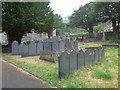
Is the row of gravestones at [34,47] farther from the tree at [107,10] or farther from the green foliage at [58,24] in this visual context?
the green foliage at [58,24]

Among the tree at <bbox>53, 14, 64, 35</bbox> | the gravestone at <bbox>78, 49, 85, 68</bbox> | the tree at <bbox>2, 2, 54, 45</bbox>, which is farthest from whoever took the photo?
the tree at <bbox>53, 14, 64, 35</bbox>

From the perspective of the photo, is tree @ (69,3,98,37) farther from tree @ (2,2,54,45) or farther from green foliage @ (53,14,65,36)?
tree @ (2,2,54,45)

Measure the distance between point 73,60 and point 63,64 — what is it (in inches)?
34.8

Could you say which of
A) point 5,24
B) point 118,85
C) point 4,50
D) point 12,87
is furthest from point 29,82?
point 4,50

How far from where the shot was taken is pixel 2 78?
20.4 feet

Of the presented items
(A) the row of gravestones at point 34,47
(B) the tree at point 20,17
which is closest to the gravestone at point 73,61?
(A) the row of gravestones at point 34,47

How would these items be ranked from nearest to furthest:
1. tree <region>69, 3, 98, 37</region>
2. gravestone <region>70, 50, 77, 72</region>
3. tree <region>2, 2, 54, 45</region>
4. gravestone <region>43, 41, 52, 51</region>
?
gravestone <region>70, 50, 77, 72</region> → gravestone <region>43, 41, 52, 51</region> → tree <region>2, 2, 54, 45</region> → tree <region>69, 3, 98, 37</region>

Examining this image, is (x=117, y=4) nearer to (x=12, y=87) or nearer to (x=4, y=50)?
(x=4, y=50)

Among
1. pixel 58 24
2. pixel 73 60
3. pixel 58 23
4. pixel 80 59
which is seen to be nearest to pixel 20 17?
pixel 80 59

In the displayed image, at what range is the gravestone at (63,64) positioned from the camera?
6.04 m

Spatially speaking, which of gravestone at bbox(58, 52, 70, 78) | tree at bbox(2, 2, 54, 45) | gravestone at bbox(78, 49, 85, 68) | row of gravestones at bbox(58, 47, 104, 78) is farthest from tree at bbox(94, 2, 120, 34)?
gravestone at bbox(58, 52, 70, 78)

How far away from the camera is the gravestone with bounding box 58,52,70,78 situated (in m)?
6.04

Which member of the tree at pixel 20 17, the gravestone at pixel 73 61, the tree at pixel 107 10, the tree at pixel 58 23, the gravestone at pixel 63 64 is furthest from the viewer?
the tree at pixel 58 23

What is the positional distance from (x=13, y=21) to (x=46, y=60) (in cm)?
676
